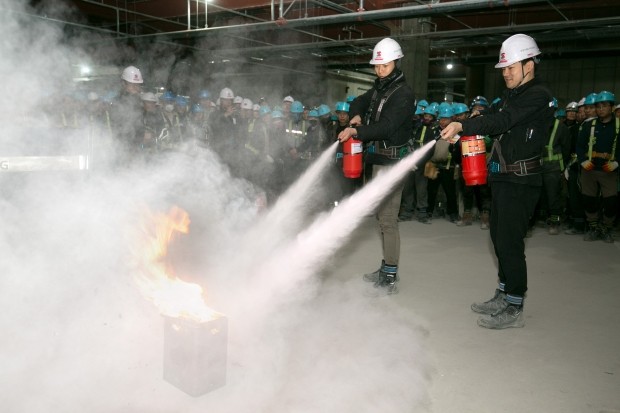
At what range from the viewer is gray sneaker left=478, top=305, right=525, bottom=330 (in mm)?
4168

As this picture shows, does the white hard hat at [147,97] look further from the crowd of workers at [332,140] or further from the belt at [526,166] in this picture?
the belt at [526,166]

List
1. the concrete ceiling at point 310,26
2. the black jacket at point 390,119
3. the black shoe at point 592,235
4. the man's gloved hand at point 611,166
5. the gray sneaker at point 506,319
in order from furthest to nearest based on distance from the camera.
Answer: the concrete ceiling at point 310,26
the black shoe at point 592,235
the man's gloved hand at point 611,166
the black jacket at point 390,119
the gray sneaker at point 506,319

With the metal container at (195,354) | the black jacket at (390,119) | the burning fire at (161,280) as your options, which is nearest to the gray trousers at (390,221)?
the black jacket at (390,119)

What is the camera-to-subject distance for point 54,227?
379 cm

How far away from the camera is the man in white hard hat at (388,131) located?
470cm

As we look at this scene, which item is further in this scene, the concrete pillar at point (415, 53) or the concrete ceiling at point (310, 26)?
the concrete pillar at point (415, 53)

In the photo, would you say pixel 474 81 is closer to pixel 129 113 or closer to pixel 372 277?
pixel 372 277

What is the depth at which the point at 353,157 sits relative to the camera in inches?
204

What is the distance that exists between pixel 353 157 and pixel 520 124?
170 centimetres

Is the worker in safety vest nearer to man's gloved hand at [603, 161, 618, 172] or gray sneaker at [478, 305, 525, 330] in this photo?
man's gloved hand at [603, 161, 618, 172]

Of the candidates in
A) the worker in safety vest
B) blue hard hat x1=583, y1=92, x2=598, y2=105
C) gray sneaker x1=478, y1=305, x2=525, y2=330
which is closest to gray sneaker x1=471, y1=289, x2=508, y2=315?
gray sneaker x1=478, y1=305, x2=525, y2=330

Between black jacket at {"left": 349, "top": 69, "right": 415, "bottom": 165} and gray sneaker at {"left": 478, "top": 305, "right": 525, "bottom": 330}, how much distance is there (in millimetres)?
1708

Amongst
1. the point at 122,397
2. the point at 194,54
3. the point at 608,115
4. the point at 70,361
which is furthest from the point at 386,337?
the point at 194,54

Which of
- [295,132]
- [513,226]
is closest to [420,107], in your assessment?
[295,132]
